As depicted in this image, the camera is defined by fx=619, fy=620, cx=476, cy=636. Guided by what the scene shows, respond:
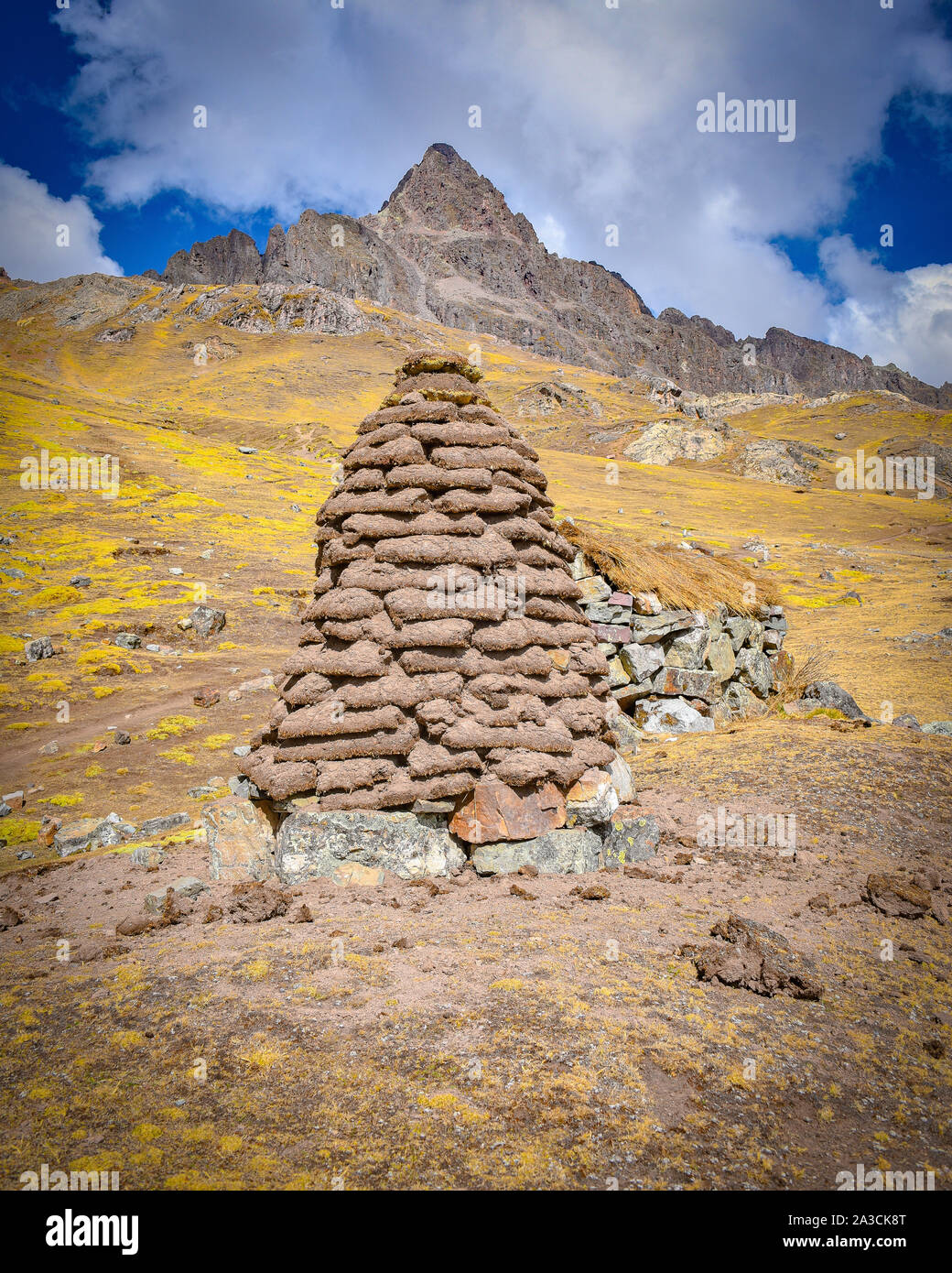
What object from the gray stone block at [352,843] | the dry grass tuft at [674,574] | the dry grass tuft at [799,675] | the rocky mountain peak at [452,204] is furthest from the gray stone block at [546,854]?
the rocky mountain peak at [452,204]

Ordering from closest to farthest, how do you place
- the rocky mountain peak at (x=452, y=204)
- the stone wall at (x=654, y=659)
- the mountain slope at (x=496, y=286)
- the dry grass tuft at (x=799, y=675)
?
the stone wall at (x=654, y=659)
the dry grass tuft at (x=799, y=675)
the mountain slope at (x=496, y=286)
the rocky mountain peak at (x=452, y=204)

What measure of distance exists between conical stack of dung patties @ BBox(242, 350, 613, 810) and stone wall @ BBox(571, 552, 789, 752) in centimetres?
444

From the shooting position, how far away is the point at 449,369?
7.25 m

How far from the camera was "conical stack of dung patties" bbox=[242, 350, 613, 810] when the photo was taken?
17.5 ft

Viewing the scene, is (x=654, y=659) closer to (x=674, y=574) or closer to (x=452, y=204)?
(x=674, y=574)

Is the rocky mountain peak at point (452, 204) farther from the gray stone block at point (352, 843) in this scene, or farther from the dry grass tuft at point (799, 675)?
the gray stone block at point (352, 843)

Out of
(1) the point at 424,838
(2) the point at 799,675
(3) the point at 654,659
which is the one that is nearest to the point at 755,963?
(1) the point at 424,838

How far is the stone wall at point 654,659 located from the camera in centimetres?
1130

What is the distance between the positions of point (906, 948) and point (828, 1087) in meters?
1.81

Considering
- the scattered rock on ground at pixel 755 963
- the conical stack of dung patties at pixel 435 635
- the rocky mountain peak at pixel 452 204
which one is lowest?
the scattered rock on ground at pixel 755 963

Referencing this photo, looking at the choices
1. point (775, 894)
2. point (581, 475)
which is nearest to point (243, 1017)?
point (775, 894)

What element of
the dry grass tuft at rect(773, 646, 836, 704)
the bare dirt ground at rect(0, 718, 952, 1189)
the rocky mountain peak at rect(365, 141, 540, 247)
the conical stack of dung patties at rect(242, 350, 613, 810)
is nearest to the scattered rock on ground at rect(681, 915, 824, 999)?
the bare dirt ground at rect(0, 718, 952, 1189)

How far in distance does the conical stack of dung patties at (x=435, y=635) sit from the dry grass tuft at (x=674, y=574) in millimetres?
4852
